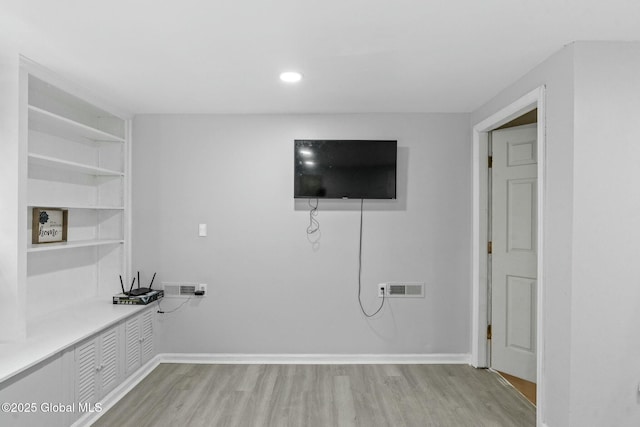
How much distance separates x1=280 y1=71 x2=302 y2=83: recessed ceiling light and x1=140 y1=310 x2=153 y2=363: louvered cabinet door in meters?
2.34

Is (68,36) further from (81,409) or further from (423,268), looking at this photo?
(423,268)

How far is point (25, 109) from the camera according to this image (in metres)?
2.19

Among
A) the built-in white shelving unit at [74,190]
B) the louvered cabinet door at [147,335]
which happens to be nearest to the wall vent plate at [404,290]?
the louvered cabinet door at [147,335]

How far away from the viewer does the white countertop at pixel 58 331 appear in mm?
1890

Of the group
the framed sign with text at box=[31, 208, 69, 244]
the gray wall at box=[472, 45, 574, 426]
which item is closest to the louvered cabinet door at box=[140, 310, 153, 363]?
the framed sign with text at box=[31, 208, 69, 244]

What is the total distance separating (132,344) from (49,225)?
115cm

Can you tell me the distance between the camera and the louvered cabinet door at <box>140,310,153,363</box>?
310 centimetres

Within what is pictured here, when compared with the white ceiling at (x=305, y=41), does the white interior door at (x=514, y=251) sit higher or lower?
lower

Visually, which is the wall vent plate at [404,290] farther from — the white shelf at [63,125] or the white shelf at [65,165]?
the white shelf at [63,125]

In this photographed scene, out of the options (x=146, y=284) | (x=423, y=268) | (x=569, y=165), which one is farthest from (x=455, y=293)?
(x=146, y=284)

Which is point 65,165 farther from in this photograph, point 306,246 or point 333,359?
point 333,359

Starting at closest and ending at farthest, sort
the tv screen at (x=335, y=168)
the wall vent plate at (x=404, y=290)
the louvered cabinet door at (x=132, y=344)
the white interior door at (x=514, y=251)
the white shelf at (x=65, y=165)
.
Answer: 1. the white shelf at (x=65, y=165)
2. the louvered cabinet door at (x=132, y=344)
3. the white interior door at (x=514, y=251)
4. the tv screen at (x=335, y=168)
5. the wall vent plate at (x=404, y=290)

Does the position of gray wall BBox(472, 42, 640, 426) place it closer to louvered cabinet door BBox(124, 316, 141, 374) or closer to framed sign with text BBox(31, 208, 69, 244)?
louvered cabinet door BBox(124, 316, 141, 374)

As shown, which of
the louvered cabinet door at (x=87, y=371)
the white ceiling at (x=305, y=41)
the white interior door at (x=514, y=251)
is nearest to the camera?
the white ceiling at (x=305, y=41)
